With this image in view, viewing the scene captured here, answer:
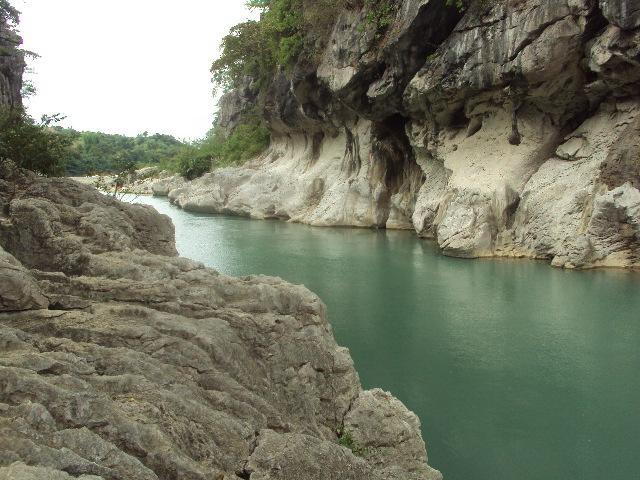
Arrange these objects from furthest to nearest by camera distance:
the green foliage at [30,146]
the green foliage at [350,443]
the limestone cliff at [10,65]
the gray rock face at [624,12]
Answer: the limestone cliff at [10,65] → the gray rock face at [624,12] → the green foliage at [30,146] → the green foliage at [350,443]

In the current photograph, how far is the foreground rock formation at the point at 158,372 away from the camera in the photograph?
324 centimetres

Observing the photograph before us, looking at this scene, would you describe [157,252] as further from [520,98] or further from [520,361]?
[520,98]

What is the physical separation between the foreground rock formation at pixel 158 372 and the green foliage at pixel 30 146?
1.13m

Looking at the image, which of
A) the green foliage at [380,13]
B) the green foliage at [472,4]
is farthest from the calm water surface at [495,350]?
the green foliage at [380,13]

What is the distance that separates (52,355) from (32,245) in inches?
91.7

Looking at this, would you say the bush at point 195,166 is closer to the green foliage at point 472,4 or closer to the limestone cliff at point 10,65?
the limestone cliff at point 10,65

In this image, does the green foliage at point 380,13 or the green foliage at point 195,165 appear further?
the green foliage at point 195,165

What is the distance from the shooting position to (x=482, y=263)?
1683 centimetres

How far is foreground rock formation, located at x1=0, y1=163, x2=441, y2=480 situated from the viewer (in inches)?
128

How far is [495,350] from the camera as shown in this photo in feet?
31.5

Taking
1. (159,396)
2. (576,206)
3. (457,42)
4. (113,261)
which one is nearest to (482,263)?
(576,206)

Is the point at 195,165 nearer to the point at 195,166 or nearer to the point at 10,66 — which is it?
the point at 195,166

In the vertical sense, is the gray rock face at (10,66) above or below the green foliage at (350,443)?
above

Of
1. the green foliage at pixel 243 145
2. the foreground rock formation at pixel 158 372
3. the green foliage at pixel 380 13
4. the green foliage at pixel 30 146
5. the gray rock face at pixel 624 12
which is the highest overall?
the green foliage at pixel 380 13
